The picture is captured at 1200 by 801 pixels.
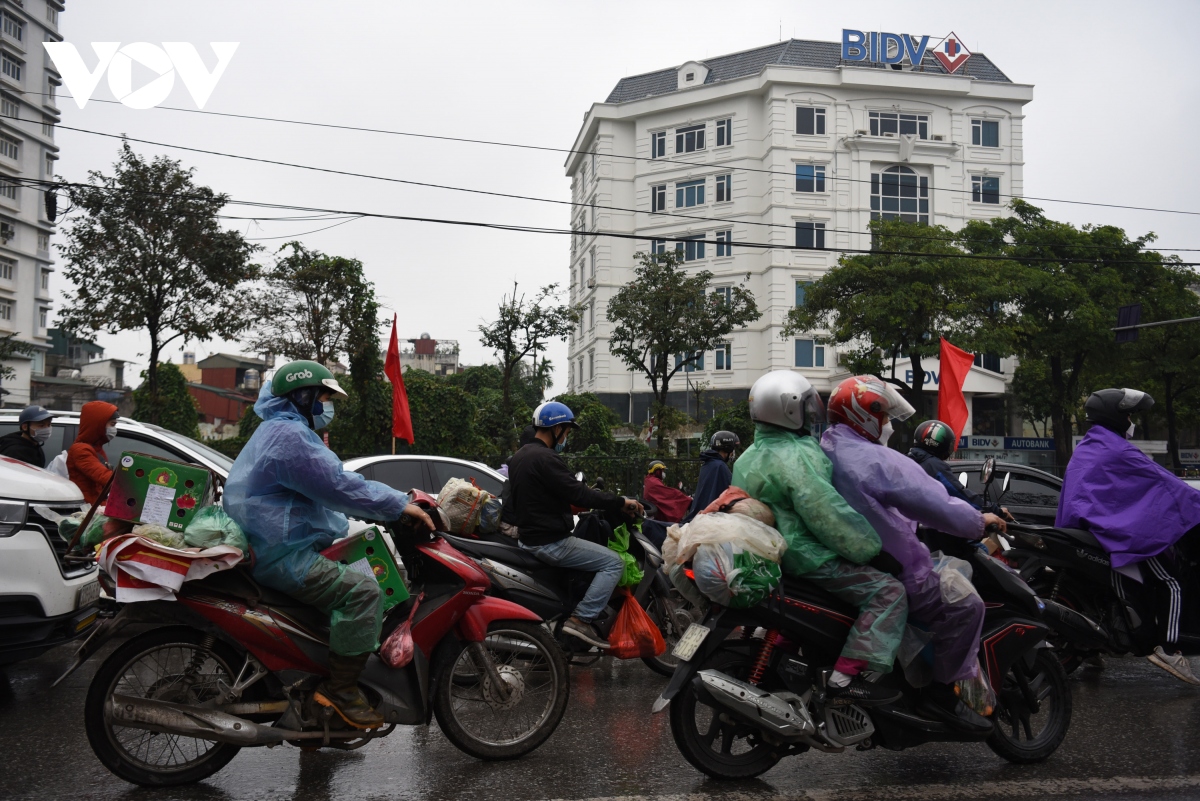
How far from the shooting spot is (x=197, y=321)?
23.3 meters

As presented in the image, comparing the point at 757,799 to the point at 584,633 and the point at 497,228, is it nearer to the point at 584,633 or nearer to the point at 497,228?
the point at 584,633

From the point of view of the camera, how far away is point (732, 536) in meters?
4.23

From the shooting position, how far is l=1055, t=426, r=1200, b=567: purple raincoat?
6.04 m

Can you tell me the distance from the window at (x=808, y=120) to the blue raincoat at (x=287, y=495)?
45.5m

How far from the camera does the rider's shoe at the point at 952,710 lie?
4406 millimetres

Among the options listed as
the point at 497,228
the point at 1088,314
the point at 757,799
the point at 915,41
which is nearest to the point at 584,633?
the point at 757,799

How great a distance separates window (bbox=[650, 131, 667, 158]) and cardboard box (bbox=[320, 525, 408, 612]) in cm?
4741

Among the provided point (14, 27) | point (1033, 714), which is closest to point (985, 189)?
point (1033, 714)

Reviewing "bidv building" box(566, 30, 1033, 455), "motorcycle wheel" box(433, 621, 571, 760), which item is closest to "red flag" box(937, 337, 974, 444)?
"motorcycle wheel" box(433, 621, 571, 760)

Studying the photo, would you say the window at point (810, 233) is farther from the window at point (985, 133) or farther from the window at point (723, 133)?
the window at point (985, 133)

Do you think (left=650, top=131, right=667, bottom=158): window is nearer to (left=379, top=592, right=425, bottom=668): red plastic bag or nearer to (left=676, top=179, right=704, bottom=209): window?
(left=676, top=179, right=704, bottom=209): window

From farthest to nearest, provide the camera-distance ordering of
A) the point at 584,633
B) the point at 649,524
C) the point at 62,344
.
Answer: the point at 62,344
the point at 649,524
the point at 584,633

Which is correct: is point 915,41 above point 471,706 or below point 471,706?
above

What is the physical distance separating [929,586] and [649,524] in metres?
4.94
